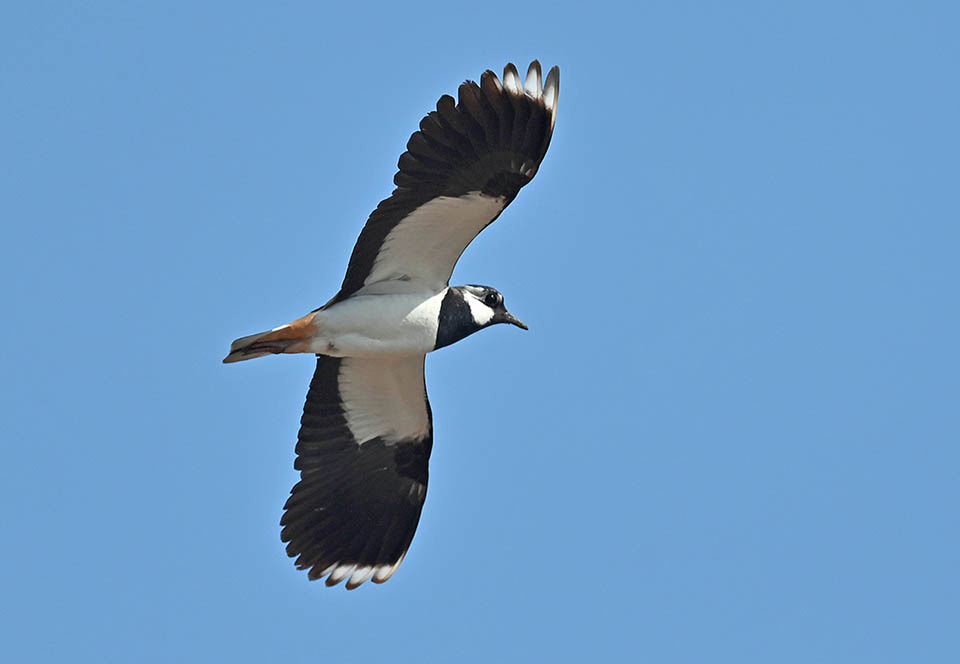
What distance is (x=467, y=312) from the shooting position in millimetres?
12078

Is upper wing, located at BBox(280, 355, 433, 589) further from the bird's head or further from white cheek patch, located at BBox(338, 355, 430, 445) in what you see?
the bird's head

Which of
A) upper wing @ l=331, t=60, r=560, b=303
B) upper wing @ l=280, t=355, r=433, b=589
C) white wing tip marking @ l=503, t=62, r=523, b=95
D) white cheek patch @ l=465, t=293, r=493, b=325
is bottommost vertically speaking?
upper wing @ l=280, t=355, r=433, b=589

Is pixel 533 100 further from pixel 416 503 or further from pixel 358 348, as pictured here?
pixel 416 503

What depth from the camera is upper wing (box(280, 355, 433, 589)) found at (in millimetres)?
12547

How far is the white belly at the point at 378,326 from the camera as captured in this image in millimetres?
11766

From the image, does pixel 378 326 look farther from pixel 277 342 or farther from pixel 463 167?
pixel 463 167

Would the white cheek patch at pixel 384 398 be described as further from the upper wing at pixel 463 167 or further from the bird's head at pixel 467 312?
the upper wing at pixel 463 167

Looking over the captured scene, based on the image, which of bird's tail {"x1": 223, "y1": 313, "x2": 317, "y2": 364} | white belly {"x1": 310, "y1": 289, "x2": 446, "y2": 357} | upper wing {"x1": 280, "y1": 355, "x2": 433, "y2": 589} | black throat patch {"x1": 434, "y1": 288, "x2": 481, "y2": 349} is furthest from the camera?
upper wing {"x1": 280, "y1": 355, "x2": 433, "y2": 589}

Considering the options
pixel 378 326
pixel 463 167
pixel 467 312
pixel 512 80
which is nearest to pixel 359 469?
pixel 378 326

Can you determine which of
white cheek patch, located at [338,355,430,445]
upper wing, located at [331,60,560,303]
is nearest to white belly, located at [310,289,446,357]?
upper wing, located at [331,60,560,303]

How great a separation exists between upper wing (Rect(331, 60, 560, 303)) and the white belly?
1.04 feet

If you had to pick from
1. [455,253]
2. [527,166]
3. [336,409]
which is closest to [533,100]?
[527,166]

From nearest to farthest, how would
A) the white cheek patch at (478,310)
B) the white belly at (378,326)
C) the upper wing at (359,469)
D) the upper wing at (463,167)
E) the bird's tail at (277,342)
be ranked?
the upper wing at (463,167)
the bird's tail at (277,342)
the white belly at (378,326)
the white cheek patch at (478,310)
the upper wing at (359,469)

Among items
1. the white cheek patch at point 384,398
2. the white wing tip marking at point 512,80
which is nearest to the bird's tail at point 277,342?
the white cheek patch at point 384,398
